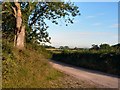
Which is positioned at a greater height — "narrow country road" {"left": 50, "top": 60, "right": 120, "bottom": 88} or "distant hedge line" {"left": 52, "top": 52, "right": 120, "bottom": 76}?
"distant hedge line" {"left": 52, "top": 52, "right": 120, "bottom": 76}

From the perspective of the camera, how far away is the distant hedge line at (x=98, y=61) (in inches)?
1056

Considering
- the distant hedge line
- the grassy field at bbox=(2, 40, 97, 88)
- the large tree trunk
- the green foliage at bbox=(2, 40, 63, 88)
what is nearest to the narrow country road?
the grassy field at bbox=(2, 40, 97, 88)

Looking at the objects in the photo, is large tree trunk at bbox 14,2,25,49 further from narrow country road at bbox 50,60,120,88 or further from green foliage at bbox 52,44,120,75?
green foliage at bbox 52,44,120,75

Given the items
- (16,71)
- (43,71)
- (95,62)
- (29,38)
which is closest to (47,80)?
(43,71)

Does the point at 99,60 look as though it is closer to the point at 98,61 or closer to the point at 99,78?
the point at 98,61

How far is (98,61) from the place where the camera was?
30.9 meters

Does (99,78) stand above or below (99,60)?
below

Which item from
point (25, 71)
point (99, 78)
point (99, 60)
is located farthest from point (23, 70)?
point (99, 60)

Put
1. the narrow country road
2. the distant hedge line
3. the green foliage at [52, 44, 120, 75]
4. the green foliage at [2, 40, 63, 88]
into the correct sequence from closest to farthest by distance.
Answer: the green foliage at [2, 40, 63, 88], the narrow country road, the distant hedge line, the green foliage at [52, 44, 120, 75]

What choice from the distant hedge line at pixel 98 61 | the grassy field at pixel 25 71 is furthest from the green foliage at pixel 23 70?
the distant hedge line at pixel 98 61

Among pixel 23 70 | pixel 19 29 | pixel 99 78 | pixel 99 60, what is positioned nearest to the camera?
pixel 23 70

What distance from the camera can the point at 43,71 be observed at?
1864 cm

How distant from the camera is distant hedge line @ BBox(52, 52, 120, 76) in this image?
26828 millimetres

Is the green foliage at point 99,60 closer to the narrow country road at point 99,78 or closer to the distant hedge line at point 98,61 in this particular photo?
the distant hedge line at point 98,61
